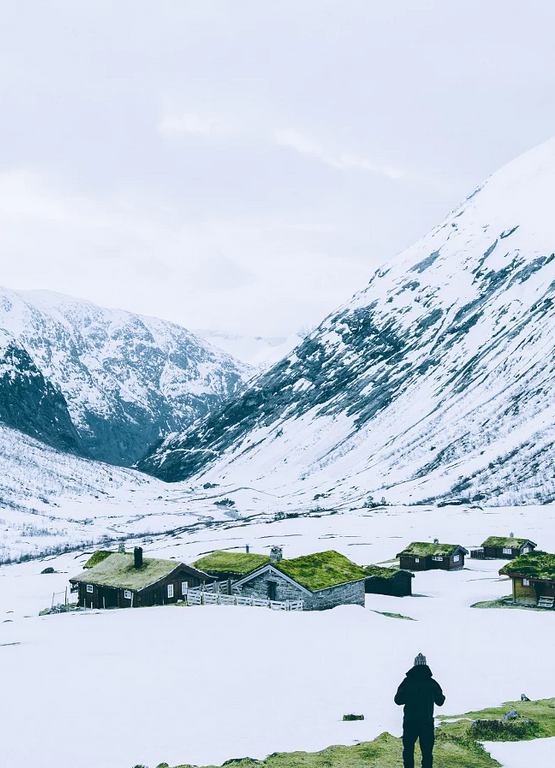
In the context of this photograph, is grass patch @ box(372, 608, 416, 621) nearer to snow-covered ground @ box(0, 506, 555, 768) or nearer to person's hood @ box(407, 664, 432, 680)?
snow-covered ground @ box(0, 506, 555, 768)

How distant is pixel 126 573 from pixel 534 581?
29.3 m

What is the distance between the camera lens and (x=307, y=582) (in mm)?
46312

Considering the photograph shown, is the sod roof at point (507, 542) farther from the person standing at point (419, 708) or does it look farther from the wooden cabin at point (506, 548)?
the person standing at point (419, 708)

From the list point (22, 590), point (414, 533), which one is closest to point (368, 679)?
point (22, 590)

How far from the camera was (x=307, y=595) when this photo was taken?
4584cm

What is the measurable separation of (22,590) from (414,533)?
50.5 metres

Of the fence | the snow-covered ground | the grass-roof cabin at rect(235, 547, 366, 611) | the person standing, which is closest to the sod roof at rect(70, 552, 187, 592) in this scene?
the fence

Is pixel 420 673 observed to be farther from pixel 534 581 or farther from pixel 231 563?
pixel 534 581

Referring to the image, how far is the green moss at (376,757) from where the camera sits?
16.2m

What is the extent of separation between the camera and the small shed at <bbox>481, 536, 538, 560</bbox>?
78375 mm

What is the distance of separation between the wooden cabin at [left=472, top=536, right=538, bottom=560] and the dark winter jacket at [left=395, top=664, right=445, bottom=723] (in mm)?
68760

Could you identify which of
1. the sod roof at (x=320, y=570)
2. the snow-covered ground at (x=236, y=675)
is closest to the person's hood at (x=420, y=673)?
the snow-covered ground at (x=236, y=675)

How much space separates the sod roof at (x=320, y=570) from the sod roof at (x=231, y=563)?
4.25m

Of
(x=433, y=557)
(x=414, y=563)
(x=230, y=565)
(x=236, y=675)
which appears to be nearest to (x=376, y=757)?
(x=236, y=675)
